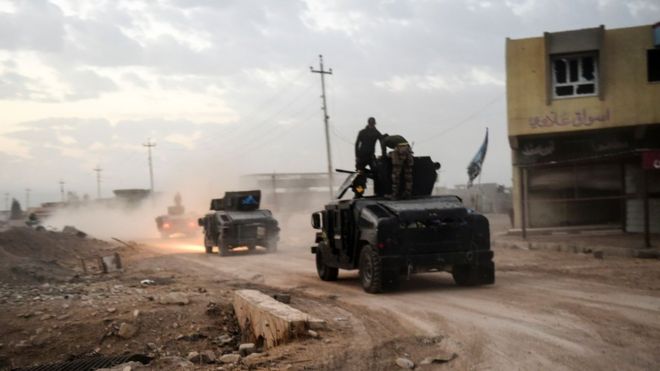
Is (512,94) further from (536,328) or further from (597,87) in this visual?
(536,328)

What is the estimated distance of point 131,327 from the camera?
8773 millimetres

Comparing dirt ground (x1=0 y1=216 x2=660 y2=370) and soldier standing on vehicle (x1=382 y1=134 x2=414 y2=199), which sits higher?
soldier standing on vehicle (x1=382 y1=134 x2=414 y2=199)

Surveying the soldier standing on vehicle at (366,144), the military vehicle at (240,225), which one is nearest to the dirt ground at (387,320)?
the soldier standing on vehicle at (366,144)

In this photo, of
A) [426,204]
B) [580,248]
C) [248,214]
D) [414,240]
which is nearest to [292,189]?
[248,214]

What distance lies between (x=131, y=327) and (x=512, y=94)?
58.1 ft

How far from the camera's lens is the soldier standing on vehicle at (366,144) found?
39.3 feet

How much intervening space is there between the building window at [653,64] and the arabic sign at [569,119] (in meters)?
→ 1.73

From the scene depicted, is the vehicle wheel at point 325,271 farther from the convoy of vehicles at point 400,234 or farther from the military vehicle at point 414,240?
the military vehicle at point 414,240

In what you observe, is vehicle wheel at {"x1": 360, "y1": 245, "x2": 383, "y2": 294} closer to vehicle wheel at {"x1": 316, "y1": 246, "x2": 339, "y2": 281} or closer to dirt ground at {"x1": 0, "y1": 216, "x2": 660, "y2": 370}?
dirt ground at {"x1": 0, "y1": 216, "x2": 660, "y2": 370}

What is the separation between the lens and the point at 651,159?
1462 cm

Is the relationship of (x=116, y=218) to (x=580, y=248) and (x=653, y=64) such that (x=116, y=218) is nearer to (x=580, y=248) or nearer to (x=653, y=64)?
(x=653, y=64)

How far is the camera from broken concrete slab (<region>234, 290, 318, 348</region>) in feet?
22.3

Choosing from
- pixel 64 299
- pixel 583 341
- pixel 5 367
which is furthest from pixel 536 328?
pixel 64 299

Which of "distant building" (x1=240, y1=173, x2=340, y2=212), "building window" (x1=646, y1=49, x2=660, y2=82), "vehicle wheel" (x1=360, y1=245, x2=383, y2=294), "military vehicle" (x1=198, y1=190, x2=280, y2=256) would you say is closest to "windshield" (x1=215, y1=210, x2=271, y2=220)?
"military vehicle" (x1=198, y1=190, x2=280, y2=256)
